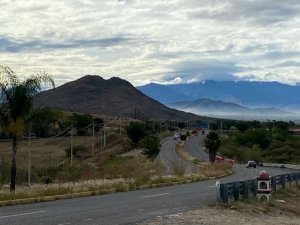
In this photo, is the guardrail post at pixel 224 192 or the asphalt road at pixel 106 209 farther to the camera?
the guardrail post at pixel 224 192

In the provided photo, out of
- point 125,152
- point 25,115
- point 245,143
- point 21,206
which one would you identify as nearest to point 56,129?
point 125,152

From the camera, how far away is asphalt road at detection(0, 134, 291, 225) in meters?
15.1

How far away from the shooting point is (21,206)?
62.5ft

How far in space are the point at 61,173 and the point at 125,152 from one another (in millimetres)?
41691

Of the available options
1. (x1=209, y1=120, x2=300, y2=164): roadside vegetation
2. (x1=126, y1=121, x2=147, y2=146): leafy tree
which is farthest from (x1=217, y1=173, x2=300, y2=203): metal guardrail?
(x1=126, y1=121, x2=147, y2=146): leafy tree

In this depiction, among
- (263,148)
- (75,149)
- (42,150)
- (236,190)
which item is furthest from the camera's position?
(263,148)

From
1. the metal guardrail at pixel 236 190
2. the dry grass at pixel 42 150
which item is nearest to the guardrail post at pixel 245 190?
the metal guardrail at pixel 236 190

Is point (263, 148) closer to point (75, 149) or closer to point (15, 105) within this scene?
point (75, 149)

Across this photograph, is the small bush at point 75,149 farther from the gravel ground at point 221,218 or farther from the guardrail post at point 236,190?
the gravel ground at point 221,218

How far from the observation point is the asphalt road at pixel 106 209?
15148 millimetres

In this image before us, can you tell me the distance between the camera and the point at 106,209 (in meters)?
18.0

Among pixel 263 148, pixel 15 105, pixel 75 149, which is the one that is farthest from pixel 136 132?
pixel 15 105

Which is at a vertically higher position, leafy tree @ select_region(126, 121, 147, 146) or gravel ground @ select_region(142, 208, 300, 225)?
leafy tree @ select_region(126, 121, 147, 146)

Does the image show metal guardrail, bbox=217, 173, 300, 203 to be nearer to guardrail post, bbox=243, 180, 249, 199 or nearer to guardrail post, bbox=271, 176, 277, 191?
guardrail post, bbox=243, 180, 249, 199
